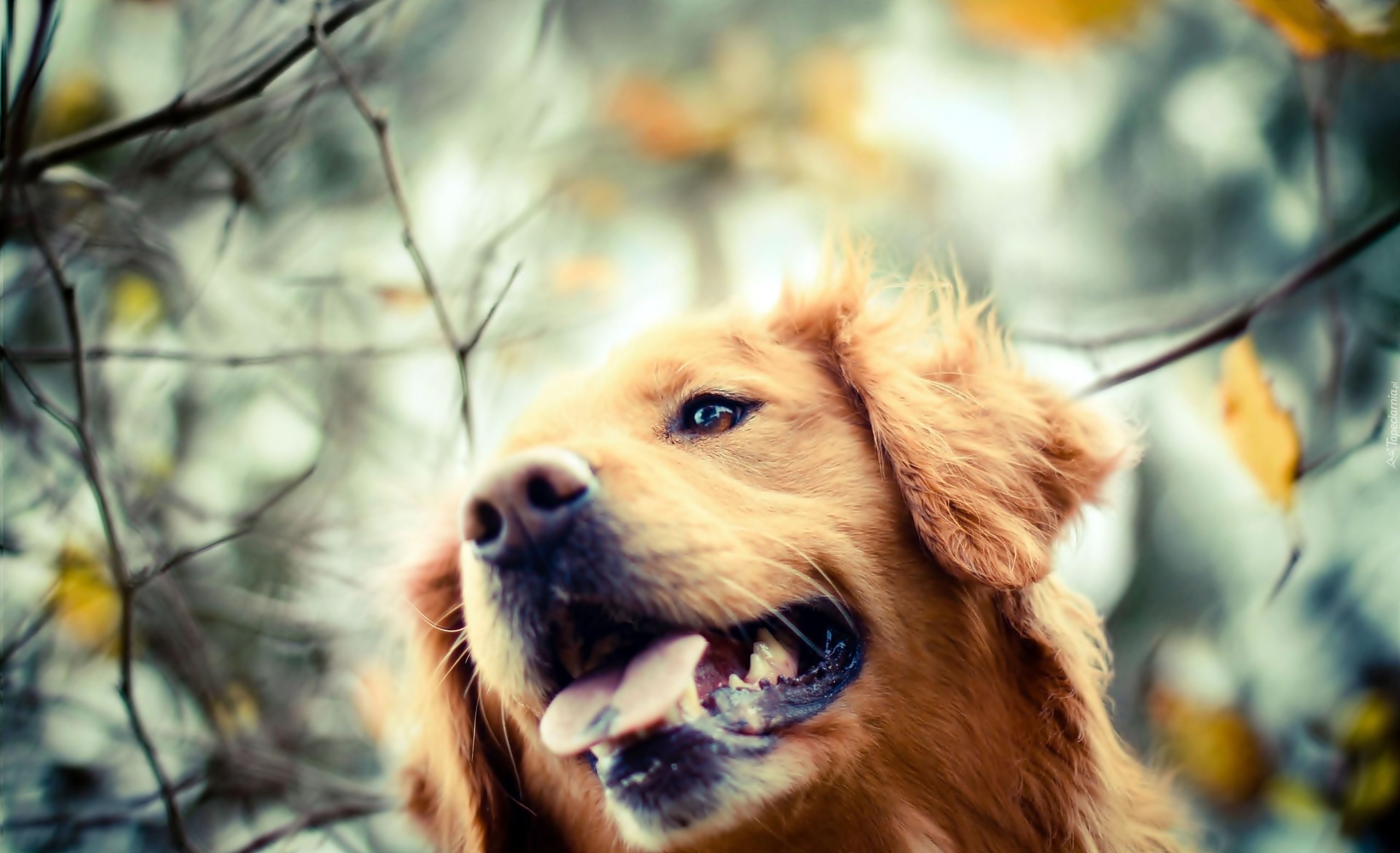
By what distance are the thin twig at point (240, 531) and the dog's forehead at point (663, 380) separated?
1.74 ft

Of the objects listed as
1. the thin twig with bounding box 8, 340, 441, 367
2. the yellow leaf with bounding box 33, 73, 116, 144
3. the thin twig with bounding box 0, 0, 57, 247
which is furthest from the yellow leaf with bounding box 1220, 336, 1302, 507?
the yellow leaf with bounding box 33, 73, 116, 144

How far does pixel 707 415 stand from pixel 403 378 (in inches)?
26.6

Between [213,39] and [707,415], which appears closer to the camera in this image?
[707,415]

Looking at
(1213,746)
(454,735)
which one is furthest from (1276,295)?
(454,735)

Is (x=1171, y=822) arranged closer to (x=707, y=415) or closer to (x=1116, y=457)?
(x=1116, y=457)

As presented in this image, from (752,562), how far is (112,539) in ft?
3.05

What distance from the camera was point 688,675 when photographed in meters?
0.96

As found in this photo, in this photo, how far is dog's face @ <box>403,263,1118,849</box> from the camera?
0.97m

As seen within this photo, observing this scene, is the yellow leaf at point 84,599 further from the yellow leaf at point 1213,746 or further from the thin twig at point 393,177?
the yellow leaf at point 1213,746

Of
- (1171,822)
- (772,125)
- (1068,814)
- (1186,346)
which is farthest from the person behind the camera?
(772,125)

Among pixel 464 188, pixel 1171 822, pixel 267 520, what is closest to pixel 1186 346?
pixel 1171 822

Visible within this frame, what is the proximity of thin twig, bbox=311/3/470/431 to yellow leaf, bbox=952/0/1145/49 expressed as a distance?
944mm

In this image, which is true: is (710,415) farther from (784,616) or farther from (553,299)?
(553,299)

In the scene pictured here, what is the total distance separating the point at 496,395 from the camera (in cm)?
153
